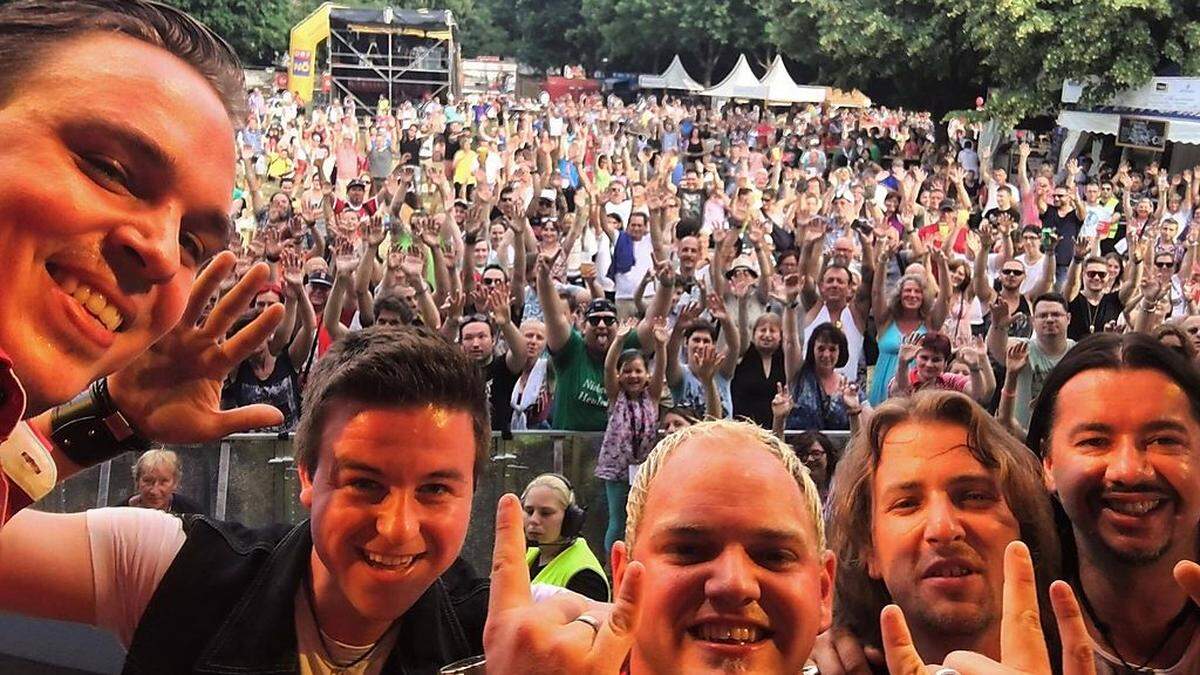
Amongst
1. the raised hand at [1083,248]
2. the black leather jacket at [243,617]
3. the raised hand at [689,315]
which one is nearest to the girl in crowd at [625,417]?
the raised hand at [689,315]

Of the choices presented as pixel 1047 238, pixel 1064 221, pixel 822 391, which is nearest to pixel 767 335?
pixel 822 391

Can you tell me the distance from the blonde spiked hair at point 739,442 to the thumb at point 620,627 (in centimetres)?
45

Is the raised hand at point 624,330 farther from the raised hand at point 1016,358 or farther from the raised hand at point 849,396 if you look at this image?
the raised hand at point 1016,358

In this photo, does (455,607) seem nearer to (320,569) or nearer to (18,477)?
(320,569)

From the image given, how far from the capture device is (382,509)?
194cm

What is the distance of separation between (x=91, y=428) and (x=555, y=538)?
2.45 meters

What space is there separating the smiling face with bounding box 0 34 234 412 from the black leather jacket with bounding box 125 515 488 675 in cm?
46

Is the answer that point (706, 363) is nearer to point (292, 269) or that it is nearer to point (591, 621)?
point (292, 269)

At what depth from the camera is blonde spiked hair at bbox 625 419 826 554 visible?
188 cm

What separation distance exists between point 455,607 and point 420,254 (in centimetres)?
561

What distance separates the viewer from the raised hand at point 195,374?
1.97 m

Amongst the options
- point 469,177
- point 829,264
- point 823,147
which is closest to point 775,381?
point 829,264

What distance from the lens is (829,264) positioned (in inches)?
283

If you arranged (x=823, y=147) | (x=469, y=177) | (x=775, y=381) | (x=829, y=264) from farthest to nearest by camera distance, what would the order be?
(x=823, y=147), (x=469, y=177), (x=829, y=264), (x=775, y=381)
